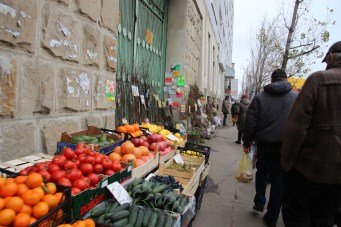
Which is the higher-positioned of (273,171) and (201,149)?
(201,149)

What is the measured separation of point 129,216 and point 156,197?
1.23 ft

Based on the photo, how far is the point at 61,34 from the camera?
3.29 m

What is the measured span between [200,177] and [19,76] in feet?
8.46

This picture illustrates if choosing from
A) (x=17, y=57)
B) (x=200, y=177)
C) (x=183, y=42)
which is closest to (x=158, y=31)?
(x=183, y=42)

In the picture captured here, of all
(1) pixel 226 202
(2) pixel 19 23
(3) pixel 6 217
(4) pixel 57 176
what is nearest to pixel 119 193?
(4) pixel 57 176

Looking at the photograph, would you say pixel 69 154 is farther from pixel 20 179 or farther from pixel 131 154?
pixel 131 154

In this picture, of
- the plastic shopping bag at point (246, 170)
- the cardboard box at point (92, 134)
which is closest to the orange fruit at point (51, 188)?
the cardboard box at point (92, 134)

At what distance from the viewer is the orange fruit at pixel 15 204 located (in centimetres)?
190

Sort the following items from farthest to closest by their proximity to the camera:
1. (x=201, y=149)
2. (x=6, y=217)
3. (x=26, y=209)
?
(x=201, y=149), (x=26, y=209), (x=6, y=217)

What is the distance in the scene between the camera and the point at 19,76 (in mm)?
2760

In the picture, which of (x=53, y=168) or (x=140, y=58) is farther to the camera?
(x=140, y=58)

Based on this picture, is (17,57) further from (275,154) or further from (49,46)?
(275,154)

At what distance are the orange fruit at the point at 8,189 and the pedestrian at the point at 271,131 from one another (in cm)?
323

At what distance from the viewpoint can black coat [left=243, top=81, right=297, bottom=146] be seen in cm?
429
